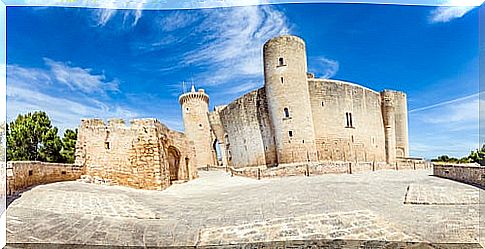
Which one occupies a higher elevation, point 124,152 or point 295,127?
point 295,127

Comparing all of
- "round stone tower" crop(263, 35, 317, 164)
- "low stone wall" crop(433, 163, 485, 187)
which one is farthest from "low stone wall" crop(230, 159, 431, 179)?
"round stone tower" crop(263, 35, 317, 164)

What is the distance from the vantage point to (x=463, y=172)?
12.8ft

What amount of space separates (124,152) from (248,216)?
234 cm

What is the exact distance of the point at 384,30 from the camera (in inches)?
149

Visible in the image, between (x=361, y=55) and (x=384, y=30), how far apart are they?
346mm

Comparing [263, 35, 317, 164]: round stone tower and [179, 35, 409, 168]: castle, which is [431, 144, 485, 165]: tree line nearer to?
[179, 35, 409, 168]: castle

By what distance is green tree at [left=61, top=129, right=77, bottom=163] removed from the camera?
408 centimetres

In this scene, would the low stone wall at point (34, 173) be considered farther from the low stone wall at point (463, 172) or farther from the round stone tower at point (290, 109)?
the round stone tower at point (290, 109)

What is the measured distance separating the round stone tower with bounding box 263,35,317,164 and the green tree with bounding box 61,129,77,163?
4666 mm

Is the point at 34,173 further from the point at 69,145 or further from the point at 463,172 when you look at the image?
the point at 463,172

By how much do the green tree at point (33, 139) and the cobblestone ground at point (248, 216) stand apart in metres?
0.48

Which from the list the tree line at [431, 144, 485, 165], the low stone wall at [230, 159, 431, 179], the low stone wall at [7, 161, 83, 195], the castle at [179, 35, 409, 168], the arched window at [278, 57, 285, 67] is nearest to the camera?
the low stone wall at [7, 161, 83, 195]

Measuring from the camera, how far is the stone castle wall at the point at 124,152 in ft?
14.8

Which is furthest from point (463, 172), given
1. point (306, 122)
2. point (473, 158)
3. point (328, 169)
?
point (306, 122)
